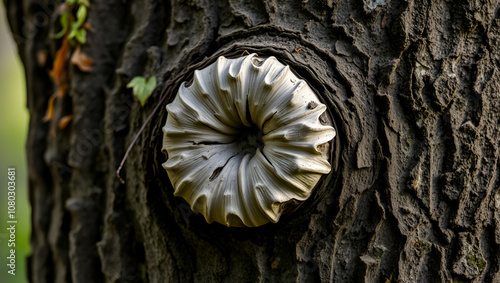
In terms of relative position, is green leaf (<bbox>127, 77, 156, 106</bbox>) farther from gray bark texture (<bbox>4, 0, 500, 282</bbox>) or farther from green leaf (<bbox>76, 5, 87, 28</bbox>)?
green leaf (<bbox>76, 5, 87, 28</bbox>)

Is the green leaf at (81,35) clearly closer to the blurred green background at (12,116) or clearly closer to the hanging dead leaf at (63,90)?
the hanging dead leaf at (63,90)

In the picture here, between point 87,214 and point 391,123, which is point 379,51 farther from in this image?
point 87,214

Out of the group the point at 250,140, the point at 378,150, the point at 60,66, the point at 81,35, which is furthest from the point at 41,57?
the point at 378,150

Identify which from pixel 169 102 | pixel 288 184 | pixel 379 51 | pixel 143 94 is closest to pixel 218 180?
pixel 288 184

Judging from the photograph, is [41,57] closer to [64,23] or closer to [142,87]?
[64,23]

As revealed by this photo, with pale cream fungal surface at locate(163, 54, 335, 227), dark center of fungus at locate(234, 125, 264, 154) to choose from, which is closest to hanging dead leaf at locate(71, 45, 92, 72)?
pale cream fungal surface at locate(163, 54, 335, 227)

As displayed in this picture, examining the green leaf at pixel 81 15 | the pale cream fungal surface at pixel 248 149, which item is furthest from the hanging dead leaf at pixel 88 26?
the pale cream fungal surface at pixel 248 149
